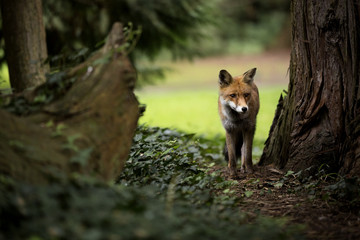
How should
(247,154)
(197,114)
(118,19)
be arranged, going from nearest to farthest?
(247,154)
(118,19)
(197,114)

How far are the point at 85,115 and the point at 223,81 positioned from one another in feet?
11.3

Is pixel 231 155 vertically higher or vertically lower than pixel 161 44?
lower

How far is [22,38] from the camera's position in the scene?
244 inches

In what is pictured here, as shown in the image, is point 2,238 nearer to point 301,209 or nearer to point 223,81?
point 301,209

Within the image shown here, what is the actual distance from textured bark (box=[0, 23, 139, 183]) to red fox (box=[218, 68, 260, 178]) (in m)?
2.72

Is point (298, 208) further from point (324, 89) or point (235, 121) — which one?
point (235, 121)

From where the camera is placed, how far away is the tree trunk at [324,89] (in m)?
4.54

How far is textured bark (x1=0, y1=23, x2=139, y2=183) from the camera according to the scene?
287 centimetres

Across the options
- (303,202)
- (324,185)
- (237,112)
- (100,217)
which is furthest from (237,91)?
(100,217)

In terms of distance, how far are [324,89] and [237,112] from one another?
61.8 inches

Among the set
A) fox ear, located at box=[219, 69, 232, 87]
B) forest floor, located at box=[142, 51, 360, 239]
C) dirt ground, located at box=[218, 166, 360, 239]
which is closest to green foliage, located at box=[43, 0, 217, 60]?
fox ear, located at box=[219, 69, 232, 87]

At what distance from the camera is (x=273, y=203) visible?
431cm

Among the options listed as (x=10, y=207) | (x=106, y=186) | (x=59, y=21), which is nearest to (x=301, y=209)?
(x=106, y=186)

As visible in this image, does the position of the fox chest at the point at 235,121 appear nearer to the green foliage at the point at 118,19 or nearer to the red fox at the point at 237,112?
the red fox at the point at 237,112
